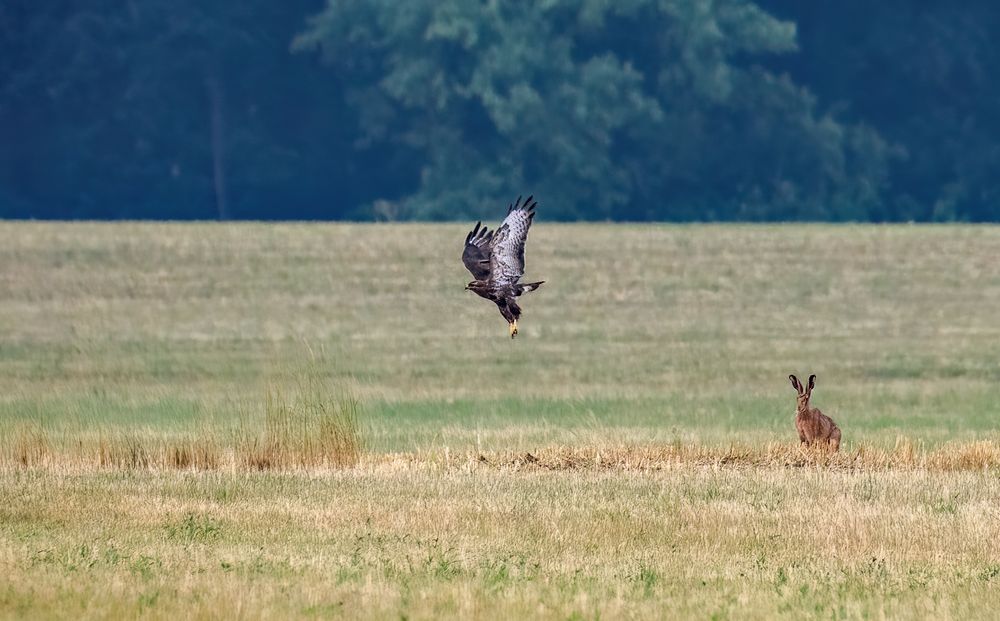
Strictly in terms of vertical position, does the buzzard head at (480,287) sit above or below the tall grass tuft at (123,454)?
above

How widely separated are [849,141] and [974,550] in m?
48.3

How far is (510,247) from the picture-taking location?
49.2ft

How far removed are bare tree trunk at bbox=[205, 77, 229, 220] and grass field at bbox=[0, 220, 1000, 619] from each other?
9.04 metres

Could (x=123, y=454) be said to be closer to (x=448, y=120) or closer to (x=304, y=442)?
(x=304, y=442)

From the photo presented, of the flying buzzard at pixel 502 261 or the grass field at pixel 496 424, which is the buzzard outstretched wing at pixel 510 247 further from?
the grass field at pixel 496 424

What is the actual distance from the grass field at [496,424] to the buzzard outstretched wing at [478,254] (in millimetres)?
1615

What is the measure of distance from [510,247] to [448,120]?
44528 mm

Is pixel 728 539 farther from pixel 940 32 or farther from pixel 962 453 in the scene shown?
pixel 940 32

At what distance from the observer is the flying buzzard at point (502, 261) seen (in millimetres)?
14492

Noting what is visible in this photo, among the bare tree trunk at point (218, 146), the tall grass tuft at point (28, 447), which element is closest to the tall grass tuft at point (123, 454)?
the tall grass tuft at point (28, 447)

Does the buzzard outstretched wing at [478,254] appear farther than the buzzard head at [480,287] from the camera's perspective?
Yes

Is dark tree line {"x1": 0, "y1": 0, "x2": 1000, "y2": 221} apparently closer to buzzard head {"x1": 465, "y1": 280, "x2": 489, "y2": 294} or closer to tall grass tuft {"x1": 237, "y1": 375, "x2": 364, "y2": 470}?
tall grass tuft {"x1": 237, "y1": 375, "x2": 364, "y2": 470}

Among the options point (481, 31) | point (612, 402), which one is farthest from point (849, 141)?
point (612, 402)

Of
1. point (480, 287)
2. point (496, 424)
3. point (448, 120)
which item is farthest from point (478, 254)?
point (448, 120)
